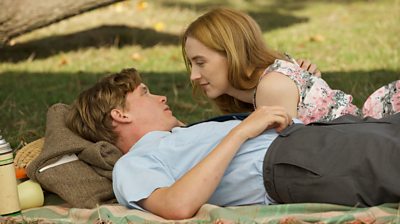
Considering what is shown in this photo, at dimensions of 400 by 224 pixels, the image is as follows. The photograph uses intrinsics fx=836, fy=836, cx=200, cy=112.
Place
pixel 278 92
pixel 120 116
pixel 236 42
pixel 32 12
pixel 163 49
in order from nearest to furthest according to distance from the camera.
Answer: pixel 120 116, pixel 278 92, pixel 236 42, pixel 32 12, pixel 163 49

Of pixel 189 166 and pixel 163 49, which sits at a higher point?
pixel 189 166

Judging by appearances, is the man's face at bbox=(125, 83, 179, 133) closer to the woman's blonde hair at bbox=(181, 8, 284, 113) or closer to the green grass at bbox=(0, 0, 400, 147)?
the woman's blonde hair at bbox=(181, 8, 284, 113)

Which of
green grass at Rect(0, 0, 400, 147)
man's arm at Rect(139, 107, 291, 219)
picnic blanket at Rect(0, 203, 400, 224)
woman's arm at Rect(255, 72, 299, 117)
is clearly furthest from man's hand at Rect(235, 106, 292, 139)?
green grass at Rect(0, 0, 400, 147)

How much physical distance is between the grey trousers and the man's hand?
5 centimetres

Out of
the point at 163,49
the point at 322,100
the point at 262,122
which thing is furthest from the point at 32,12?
the point at 262,122

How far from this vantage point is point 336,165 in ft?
9.86

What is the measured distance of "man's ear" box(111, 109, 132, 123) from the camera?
344cm

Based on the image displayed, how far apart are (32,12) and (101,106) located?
3.82 m

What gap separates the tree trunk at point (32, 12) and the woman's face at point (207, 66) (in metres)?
3.32

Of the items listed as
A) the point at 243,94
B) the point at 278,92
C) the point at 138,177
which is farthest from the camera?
the point at 243,94

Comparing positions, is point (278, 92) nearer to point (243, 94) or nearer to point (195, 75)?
point (243, 94)

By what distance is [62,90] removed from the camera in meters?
6.33

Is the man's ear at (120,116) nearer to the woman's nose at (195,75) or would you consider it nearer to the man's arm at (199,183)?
the man's arm at (199,183)

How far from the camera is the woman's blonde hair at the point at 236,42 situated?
3879mm
